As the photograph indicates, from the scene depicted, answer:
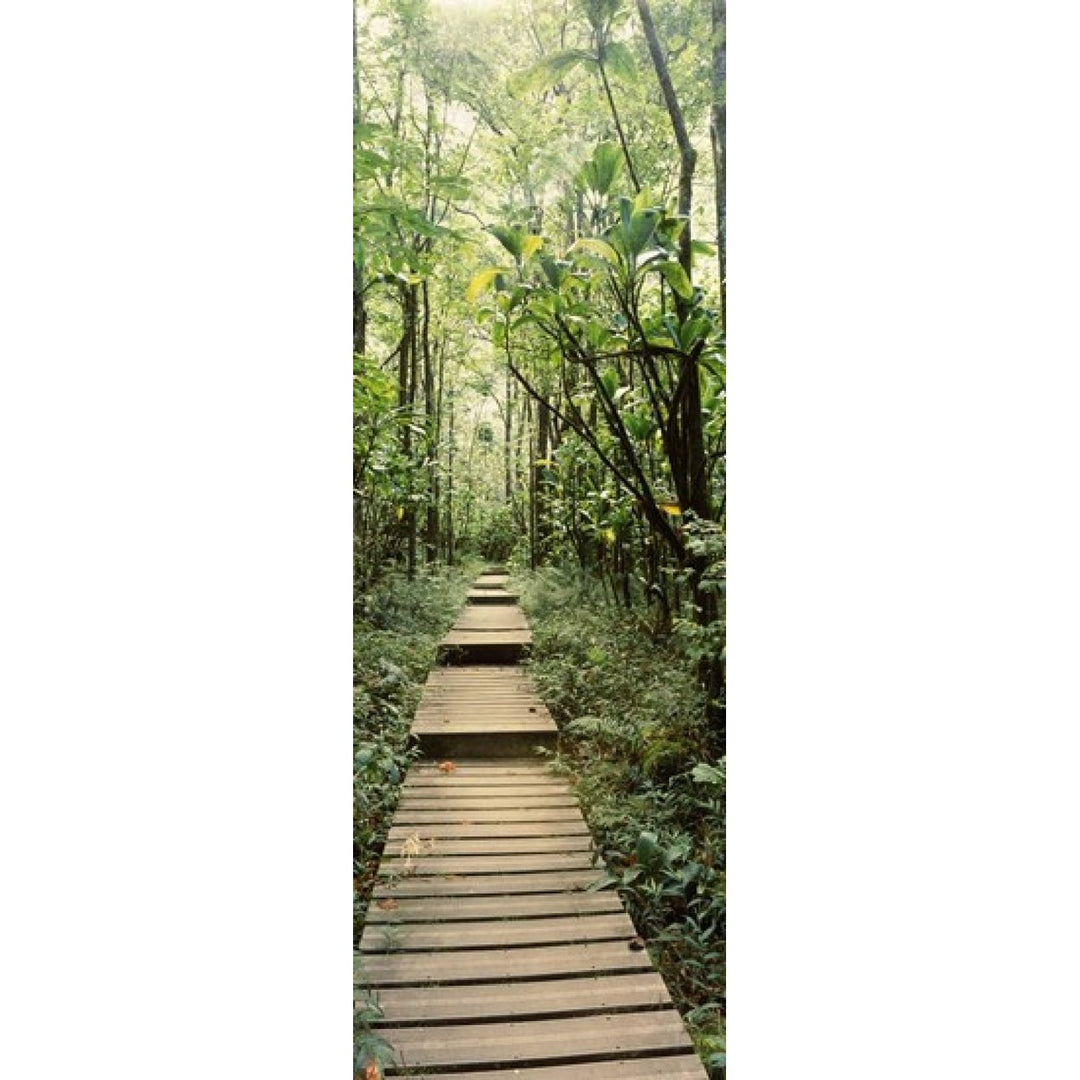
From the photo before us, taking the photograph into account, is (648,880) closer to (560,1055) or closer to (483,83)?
(560,1055)

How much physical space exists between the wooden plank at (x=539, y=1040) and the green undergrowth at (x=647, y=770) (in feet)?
0.26

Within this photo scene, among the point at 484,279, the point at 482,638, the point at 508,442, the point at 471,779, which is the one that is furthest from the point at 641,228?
the point at 471,779

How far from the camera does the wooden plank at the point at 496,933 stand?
5.11ft

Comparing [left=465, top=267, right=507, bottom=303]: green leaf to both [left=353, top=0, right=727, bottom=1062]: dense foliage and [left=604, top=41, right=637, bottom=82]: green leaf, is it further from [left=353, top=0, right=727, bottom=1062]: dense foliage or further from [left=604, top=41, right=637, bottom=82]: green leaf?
[left=604, top=41, right=637, bottom=82]: green leaf

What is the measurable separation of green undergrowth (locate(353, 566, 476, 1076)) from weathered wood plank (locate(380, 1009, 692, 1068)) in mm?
91

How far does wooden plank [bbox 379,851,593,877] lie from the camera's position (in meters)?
1.60

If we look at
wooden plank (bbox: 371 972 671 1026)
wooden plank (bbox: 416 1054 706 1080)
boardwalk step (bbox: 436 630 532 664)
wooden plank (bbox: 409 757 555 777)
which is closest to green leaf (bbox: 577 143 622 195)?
boardwalk step (bbox: 436 630 532 664)

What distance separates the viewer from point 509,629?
1.82 meters

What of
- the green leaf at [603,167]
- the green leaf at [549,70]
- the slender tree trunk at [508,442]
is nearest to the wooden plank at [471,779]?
the slender tree trunk at [508,442]
